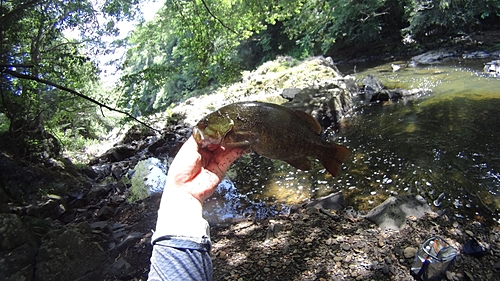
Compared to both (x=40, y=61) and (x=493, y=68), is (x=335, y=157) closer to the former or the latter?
(x=40, y=61)

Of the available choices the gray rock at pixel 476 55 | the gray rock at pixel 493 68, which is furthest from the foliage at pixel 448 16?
the gray rock at pixel 493 68

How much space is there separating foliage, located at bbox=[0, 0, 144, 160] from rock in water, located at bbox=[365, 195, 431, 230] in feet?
23.7

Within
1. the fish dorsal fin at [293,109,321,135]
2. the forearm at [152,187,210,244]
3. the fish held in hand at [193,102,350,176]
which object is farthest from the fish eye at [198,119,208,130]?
the fish dorsal fin at [293,109,321,135]

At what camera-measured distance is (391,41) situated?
2347 centimetres

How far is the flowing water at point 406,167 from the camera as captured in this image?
18.7 ft

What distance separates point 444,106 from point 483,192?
5.57m

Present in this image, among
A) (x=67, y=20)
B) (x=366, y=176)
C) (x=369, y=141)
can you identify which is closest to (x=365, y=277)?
(x=366, y=176)

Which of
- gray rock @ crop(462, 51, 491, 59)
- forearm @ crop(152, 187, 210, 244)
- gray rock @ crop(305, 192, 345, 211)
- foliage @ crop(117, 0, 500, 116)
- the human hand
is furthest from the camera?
gray rock @ crop(462, 51, 491, 59)

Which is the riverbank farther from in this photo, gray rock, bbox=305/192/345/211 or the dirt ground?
gray rock, bbox=305/192/345/211

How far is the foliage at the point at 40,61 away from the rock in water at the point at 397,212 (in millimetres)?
7232

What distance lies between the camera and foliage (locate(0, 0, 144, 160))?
716 cm

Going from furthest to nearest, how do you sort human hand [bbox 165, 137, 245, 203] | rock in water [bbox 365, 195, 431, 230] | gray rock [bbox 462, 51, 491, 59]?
gray rock [bbox 462, 51, 491, 59]
rock in water [bbox 365, 195, 431, 230]
human hand [bbox 165, 137, 245, 203]

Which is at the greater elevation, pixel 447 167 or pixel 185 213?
pixel 185 213

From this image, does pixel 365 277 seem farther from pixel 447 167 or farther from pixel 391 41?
pixel 391 41
